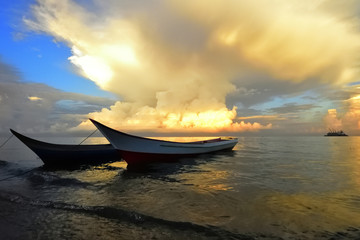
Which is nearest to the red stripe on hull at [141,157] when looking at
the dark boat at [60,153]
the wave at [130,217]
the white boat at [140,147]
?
the white boat at [140,147]

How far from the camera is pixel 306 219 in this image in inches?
279

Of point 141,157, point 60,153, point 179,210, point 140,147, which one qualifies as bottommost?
point 179,210

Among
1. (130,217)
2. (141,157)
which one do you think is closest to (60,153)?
(141,157)

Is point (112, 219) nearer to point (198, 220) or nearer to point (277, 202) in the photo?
point (198, 220)

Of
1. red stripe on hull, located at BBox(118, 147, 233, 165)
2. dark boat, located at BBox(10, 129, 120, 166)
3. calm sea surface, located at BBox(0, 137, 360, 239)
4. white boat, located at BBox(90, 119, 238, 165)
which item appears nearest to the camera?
calm sea surface, located at BBox(0, 137, 360, 239)

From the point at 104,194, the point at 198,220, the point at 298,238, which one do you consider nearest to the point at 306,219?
the point at 298,238

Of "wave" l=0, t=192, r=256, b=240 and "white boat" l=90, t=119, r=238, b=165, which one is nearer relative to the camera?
"wave" l=0, t=192, r=256, b=240

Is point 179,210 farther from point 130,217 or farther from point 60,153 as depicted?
point 60,153

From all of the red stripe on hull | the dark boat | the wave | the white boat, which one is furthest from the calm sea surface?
the dark boat

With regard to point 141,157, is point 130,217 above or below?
below

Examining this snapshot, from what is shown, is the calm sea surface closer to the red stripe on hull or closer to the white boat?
the white boat

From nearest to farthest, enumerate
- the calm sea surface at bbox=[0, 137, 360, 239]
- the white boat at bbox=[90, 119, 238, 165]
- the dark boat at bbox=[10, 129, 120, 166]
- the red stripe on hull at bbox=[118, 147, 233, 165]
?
1. the calm sea surface at bbox=[0, 137, 360, 239]
2. the white boat at bbox=[90, 119, 238, 165]
3. the red stripe on hull at bbox=[118, 147, 233, 165]
4. the dark boat at bbox=[10, 129, 120, 166]

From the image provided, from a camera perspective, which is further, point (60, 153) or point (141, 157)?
point (60, 153)

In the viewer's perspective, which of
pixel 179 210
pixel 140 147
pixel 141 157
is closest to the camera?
pixel 179 210
